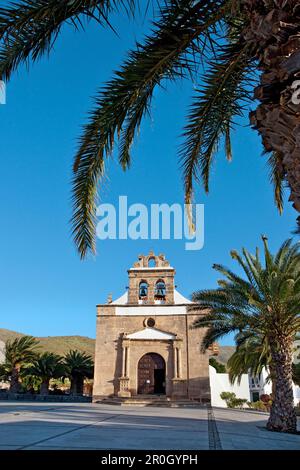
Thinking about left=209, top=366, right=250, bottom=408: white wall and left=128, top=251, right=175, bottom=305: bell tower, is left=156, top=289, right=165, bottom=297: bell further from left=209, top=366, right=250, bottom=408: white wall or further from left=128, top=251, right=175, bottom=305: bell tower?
left=209, top=366, right=250, bottom=408: white wall

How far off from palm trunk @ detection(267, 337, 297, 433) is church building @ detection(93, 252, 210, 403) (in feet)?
40.9

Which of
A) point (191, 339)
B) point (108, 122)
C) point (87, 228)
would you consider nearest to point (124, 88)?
point (108, 122)

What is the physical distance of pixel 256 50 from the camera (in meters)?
3.52

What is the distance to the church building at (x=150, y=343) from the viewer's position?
23156 millimetres

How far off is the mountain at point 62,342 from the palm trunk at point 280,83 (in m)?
62.6

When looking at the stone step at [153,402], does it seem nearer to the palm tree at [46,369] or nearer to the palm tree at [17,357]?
the palm tree at [46,369]

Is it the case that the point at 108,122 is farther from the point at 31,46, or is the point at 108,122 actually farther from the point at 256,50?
the point at 256,50

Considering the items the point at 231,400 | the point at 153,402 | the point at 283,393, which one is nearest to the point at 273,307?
the point at 283,393

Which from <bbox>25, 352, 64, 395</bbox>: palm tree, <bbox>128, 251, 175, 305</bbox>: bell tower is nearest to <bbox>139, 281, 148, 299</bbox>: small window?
<bbox>128, 251, 175, 305</bbox>: bell tower

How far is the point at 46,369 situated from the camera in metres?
27.5

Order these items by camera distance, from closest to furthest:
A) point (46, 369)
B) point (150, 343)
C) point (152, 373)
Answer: point (152, 373)
point (150, 343)
point (46, 369)

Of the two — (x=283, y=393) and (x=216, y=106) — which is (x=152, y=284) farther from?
(x=216, y=106)

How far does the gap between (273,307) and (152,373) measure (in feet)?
50.3
